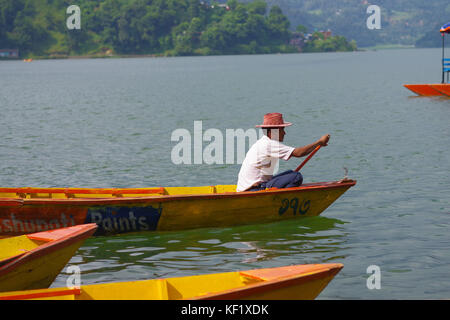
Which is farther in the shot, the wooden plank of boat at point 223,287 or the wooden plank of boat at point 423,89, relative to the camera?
the wooden plank of boat at point 423,89

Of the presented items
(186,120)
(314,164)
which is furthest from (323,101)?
(314,164)

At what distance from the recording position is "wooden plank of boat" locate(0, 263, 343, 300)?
23.9ft

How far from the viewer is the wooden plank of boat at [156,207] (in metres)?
11.5

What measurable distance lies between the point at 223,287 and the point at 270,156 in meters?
4.50

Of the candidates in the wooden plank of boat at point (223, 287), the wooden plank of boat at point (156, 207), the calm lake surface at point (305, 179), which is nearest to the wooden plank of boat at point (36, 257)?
the wooden plank of boat at point (223, 287)

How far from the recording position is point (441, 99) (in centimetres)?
4234

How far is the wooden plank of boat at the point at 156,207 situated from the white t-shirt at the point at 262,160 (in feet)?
1.24

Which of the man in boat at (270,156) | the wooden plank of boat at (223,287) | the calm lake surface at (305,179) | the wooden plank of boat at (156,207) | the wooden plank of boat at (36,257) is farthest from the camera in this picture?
the man in boat at (270,156)

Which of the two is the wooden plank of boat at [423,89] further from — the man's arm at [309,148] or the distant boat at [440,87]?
the man's arm at [309,148]

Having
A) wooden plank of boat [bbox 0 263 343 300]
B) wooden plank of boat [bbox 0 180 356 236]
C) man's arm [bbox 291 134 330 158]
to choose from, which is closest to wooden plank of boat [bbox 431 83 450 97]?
wooden plank of boat [bbox 0 180 356 236]

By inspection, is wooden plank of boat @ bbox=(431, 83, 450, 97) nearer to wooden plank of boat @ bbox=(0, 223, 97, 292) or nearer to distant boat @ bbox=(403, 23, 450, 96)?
distant boat @ bbox=(403, 23, 450, 96)

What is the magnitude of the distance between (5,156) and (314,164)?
34.1 ft

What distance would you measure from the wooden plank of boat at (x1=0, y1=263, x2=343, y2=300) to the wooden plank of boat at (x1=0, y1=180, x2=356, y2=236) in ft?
12.9
